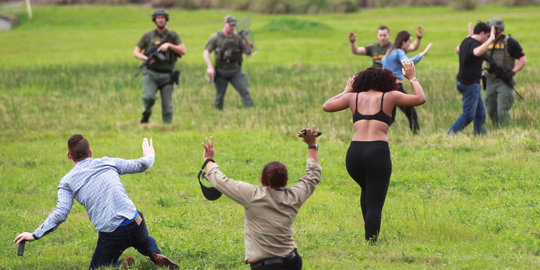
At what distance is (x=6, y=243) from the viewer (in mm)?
7805

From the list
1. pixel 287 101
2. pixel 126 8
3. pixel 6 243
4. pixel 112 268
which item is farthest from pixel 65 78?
pixel 126 8

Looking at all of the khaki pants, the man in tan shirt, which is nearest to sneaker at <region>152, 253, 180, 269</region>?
the man in tan shirt

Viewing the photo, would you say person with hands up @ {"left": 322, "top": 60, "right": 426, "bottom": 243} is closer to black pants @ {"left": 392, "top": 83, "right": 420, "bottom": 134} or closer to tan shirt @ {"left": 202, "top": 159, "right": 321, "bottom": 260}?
tan shirt @ {"left": 202, "top": 159, "right": 321, "bottom": 260}

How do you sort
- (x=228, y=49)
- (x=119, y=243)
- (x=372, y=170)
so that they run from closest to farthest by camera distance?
(x=119, y=243) < (x=372, y=170) < (x=228, y=49)

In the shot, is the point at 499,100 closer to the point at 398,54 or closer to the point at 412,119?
the point at 412,119

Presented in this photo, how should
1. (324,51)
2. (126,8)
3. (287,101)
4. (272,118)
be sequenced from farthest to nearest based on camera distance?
(126,8), (324,51), (287,101), (272,118)

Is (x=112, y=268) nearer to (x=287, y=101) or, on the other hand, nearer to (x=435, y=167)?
(x=435, y=167)

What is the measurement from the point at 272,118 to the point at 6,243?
25.9ft

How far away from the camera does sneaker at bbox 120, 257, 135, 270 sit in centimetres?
648

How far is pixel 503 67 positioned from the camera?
12.5m

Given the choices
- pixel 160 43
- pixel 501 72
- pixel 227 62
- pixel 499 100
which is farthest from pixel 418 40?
pixel 160 43

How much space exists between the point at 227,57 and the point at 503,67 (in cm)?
605

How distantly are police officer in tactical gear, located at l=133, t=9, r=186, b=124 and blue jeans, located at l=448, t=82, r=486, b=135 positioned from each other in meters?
5.32

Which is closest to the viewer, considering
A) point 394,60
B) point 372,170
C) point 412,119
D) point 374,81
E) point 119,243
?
point 119,243
